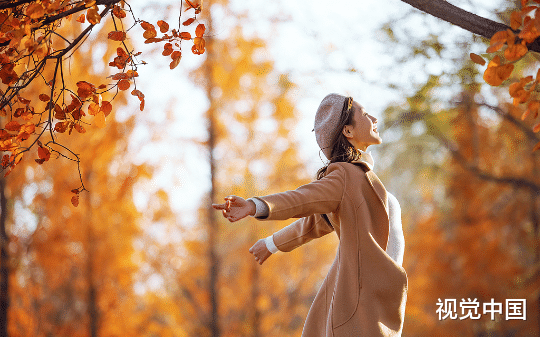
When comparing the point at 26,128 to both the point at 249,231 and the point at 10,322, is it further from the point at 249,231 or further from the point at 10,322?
the point at 10,322

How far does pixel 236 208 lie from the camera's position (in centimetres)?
174

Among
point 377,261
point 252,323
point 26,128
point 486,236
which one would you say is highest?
point 26,128

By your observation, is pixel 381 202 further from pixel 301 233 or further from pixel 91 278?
pixel 91 278

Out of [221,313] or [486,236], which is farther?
[486,236]

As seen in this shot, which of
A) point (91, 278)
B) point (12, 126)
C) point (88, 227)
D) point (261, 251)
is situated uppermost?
point (12, 126)

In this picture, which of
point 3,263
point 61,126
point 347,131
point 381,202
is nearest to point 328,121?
point 347,131

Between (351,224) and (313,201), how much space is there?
10.9 inches

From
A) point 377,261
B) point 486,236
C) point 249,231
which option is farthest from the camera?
point 486,236

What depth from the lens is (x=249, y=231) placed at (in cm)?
756

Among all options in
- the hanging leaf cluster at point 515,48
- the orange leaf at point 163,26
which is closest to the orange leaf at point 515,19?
the hanging leaf cluster at point 515,48

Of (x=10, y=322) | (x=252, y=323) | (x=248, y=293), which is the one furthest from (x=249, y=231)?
(x=10, y=322)

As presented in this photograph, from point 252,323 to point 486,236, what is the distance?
484cm

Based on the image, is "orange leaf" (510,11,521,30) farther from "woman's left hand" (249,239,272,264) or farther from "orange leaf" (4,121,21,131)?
"orange leaf" (4,121,21,131)

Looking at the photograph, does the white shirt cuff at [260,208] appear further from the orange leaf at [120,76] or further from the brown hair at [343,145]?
the orange leaf at [120,76]
